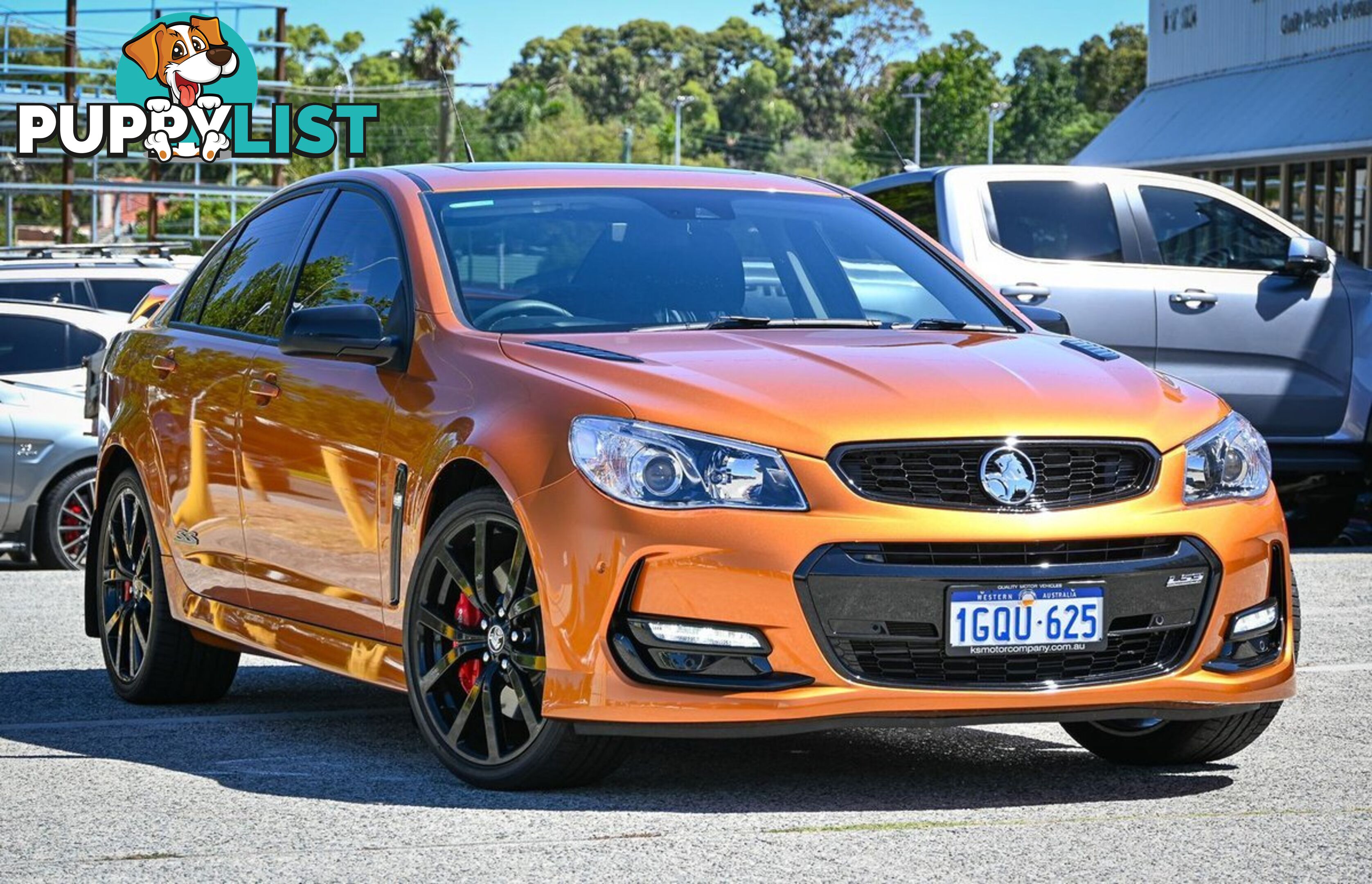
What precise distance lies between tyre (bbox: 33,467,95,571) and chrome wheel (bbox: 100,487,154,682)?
5.42 metres

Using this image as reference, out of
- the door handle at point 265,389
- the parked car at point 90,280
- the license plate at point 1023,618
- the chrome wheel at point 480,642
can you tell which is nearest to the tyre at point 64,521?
the parked car at point 90,280

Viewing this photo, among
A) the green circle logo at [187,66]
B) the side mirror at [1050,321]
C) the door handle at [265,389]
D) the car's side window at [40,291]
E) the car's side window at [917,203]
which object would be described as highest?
the green circle logo at [187,66]

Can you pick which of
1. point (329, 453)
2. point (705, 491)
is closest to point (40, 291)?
point (329, 453)

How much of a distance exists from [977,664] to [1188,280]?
7247mm

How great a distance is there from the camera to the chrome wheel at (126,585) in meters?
7.79

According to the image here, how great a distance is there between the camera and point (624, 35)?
164 m

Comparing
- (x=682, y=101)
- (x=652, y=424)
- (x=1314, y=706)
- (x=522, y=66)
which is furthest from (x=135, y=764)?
(x=522, y=66)

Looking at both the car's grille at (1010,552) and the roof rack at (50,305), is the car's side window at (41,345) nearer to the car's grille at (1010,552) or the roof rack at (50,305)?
the roof rack at (50,305)

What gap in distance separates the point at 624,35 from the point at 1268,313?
154824 millimetres

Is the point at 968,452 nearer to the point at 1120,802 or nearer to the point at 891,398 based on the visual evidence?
the point at 891,398

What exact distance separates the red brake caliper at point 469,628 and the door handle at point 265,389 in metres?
1.30

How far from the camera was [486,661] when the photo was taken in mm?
5676

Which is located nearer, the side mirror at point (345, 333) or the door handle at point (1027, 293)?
the side mirror at point (345, 333)

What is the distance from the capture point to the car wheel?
235 inches
